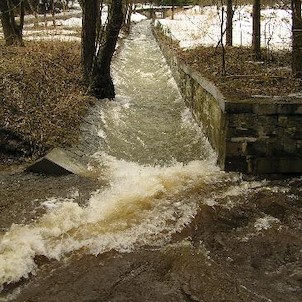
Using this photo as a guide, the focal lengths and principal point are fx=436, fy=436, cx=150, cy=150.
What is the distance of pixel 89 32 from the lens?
11.4m

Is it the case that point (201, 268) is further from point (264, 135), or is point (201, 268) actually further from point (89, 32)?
point (89, 32)

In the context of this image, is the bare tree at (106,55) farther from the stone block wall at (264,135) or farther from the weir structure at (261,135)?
the stone block wall at (264,135)

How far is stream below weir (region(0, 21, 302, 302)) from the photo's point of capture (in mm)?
4488

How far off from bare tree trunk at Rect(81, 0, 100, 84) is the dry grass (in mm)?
476

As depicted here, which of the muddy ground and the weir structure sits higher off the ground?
the weir structure

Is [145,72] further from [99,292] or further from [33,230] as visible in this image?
[99,292]

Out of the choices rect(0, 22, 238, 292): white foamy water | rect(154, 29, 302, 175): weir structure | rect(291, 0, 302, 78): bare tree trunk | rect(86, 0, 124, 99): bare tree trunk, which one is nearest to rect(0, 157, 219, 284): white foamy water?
rect(0, 22, 238, 292): white foamy water

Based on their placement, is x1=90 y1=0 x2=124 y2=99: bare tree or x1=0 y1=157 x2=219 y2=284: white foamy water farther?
x1=90 y1=0 x2=124 y2=99: bare tree

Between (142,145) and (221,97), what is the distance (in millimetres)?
2234

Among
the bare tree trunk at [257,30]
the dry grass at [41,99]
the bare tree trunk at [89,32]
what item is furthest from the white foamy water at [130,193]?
the bare tree trunk at [257,30]

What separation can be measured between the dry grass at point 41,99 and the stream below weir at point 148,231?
63 centimetres

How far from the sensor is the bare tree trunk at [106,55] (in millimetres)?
11484

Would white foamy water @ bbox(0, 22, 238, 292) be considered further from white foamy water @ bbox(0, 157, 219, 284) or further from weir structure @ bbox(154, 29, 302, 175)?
weir structure @ bbox(154, 29, 302, 175)

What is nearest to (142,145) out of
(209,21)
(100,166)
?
(100,166)
